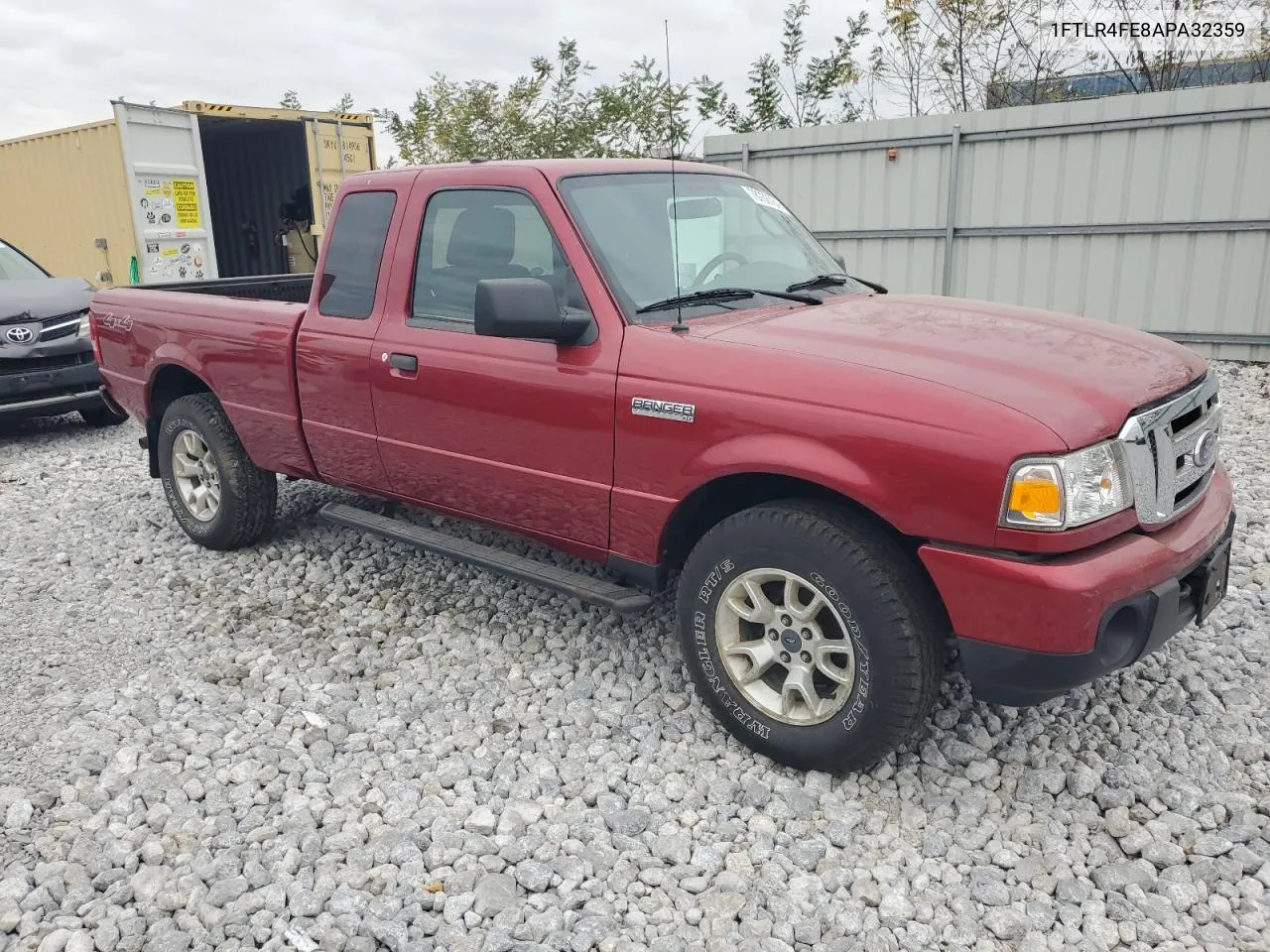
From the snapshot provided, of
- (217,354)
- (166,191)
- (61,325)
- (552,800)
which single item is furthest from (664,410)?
(166,191)

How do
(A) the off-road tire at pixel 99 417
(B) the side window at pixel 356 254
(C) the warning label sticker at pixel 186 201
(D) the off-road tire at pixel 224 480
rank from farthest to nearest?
1. (C) the warning label sticker at pixel 186 201
2. (A) the off-road tire at pixel 99 417
3. (D) the off-road tire at pixel 224 480
4. (B) the side window at pixel 356 254

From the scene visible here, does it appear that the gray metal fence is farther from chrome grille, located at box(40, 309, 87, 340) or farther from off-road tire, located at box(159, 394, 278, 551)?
off-road tire, located at box(159, 394, 278, 551)

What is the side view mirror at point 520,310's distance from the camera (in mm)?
3203

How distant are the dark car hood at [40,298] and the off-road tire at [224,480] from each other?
10.4ft

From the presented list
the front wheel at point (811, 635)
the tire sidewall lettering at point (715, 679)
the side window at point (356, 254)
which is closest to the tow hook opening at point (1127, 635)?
the front wheel at point (811, 635)

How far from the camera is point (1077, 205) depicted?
9500 millimetres

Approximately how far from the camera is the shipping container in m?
10.5

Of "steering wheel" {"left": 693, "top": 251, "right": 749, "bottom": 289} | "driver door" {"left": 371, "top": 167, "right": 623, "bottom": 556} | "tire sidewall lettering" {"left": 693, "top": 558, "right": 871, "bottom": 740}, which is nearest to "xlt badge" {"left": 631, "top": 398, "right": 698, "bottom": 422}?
"driver door" {"left": 371, "top": 167, "right": 623, "bottom": 556}

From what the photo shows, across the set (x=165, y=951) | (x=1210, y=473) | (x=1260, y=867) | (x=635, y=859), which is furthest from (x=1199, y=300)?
(x=165, y=951)

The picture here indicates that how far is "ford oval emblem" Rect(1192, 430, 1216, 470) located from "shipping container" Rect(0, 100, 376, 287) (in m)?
8.26

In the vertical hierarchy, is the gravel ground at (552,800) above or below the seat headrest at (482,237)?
below

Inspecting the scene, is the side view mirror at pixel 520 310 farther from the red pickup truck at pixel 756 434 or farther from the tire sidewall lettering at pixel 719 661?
the tire sidewall lettering at pixel 719 661

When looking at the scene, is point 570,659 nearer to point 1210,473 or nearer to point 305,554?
point 305,554

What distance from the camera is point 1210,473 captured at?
10.8ft
